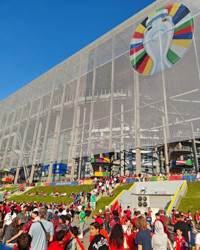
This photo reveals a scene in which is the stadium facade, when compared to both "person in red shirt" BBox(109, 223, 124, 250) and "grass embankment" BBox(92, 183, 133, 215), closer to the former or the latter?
"grass embankment" BBox(92, 183, 133, 215)

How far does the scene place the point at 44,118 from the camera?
145 feet

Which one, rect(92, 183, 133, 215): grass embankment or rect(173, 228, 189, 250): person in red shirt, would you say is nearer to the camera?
rect(173, 228, 189, 250): person in red shirt

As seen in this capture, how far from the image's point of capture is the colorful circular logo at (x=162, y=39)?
1062 inches

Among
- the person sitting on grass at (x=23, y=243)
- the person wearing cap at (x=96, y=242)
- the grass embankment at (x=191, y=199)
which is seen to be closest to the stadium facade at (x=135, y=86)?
the grass embankment at (x=191, y=199)

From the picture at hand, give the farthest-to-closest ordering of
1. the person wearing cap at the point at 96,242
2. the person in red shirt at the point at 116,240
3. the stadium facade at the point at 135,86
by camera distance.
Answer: the stadium facade at the point at 135,86
the person in red shirt at the point at 116,240
the person wearing cap at the point at 96,242

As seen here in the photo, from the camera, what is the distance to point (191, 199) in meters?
16.7

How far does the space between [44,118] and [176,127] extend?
2927 centimetres

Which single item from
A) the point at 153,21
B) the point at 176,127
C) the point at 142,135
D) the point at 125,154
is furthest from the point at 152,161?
the point at 153,21

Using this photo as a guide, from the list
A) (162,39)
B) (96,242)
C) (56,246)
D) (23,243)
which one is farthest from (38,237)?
(162,39)

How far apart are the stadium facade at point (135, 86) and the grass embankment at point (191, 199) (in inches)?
228

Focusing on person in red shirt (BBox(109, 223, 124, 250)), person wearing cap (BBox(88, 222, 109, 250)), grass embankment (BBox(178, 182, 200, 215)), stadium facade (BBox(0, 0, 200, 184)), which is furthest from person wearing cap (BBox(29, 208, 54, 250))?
stadium facade (BBox(0, 0, 200, 184))

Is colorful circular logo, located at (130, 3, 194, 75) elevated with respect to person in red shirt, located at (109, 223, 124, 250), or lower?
elevated

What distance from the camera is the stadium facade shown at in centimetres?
2564

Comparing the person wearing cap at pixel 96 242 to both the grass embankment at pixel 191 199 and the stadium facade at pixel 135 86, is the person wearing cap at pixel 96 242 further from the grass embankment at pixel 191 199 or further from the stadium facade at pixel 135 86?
the stadium facade at pixel 135 86
